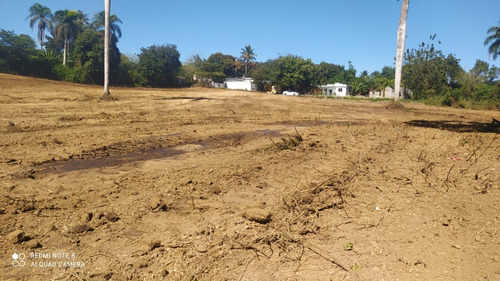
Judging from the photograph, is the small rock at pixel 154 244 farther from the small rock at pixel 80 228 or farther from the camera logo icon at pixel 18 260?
the camera logo icon at pixel 18 260

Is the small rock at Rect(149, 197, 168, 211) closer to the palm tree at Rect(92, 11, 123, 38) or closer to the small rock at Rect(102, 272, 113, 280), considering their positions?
the small rock at Rect(102, 272, 113, 280)

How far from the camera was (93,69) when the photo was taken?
33906 millimetres

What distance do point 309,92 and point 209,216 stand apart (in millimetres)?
52921

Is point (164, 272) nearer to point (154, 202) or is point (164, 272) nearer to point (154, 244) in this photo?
point (154, 244)

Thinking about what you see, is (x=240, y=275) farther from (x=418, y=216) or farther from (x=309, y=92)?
(x=309, y=92)

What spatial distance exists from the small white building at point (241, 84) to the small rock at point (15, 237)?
53.2m

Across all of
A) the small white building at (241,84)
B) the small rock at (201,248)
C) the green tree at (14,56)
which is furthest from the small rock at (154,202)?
the small white building at (241,84)

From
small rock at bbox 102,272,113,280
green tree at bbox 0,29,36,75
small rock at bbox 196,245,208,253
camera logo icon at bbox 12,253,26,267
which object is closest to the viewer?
small rock at bbox 102,272,113,280

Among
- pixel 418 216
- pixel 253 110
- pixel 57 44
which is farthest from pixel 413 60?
pixel 57 44

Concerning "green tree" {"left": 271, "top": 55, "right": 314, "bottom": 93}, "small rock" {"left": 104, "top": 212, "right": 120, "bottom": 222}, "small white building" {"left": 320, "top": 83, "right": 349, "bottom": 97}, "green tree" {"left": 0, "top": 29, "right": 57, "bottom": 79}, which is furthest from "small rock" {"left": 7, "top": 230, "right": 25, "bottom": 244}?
"small white building" {"left": 320, "top": 83, "right": 349, "bottom": 97}

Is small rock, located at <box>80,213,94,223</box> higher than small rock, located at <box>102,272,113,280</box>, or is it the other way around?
small rock, located at <box>80,213,94,223</box>

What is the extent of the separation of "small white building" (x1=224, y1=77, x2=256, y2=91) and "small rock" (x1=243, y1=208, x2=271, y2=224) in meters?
52.6

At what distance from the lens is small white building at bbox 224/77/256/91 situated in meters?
55.7

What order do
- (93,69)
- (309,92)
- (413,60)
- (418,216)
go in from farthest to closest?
(309,92)
(413,60)
(93,69)
(418,216)
